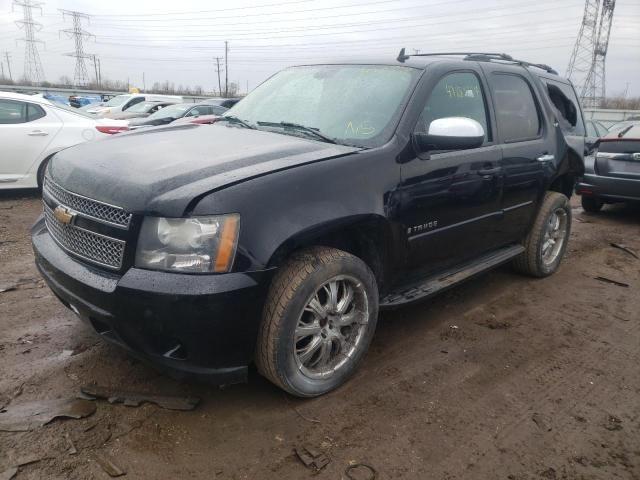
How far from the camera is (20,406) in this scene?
2.68 meters

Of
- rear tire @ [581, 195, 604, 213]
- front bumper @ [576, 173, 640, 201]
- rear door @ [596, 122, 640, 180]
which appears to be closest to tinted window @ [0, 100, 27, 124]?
front bumper @ [576, 173, 640, 201]

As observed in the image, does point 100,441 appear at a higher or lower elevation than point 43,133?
lower

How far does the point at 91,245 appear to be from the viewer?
8.43 ft

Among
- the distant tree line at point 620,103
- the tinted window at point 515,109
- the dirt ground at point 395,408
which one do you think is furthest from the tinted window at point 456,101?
the distant tree line at point 620,103

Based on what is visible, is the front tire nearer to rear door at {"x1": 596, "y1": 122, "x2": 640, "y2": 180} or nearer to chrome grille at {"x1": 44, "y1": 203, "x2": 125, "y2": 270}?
chrome grille at {"x1": 44, "y1": 203, "x2": 125, "y2": 270}

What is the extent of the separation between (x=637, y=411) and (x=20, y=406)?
3.36 metres

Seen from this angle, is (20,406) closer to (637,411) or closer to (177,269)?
(177,269)

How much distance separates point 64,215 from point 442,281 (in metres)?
2.42

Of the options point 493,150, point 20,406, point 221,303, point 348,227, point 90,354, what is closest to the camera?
point 221,303

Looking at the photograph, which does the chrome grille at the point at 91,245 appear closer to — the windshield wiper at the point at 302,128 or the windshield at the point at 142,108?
the windshield wiper at the point at 302,128

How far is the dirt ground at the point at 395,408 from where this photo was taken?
2383 mm

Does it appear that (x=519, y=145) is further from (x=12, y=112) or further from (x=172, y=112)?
(x=172, y=112)

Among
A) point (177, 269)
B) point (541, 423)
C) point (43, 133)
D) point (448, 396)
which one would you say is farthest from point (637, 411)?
point (43, 133)

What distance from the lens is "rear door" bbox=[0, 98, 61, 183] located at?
23.1 feet
